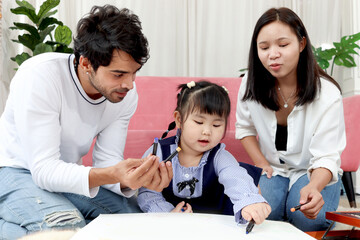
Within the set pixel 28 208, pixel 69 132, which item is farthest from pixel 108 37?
pixel 28 208

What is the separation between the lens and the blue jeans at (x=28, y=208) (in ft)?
3.41

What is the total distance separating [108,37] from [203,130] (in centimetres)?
44

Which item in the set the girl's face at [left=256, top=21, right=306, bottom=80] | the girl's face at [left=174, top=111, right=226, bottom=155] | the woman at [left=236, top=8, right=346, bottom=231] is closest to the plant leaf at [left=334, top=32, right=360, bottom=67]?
the woman at [left=236, top=8, right=346, bottom=231]

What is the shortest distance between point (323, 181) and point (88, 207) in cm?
78

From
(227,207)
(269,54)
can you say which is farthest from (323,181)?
(269,54)

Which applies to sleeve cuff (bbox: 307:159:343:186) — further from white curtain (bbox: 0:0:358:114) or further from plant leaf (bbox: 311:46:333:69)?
white curtain (bbox: 0:0:358:114)

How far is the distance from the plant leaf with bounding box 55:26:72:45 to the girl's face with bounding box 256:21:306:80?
188 centimetres

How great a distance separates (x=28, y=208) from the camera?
1.06m

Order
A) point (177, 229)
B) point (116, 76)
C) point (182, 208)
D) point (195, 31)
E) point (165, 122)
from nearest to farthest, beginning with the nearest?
point (177, 229), point (116, 76), point (182, 208), point (165, 122), point (195, 31)

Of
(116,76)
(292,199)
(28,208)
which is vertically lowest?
(292,199)

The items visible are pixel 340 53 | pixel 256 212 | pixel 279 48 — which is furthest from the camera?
pixel 340 53

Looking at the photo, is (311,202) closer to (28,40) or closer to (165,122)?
(165,122)

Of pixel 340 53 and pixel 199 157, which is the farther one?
pixel 340 53

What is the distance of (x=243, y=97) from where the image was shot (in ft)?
5.14
